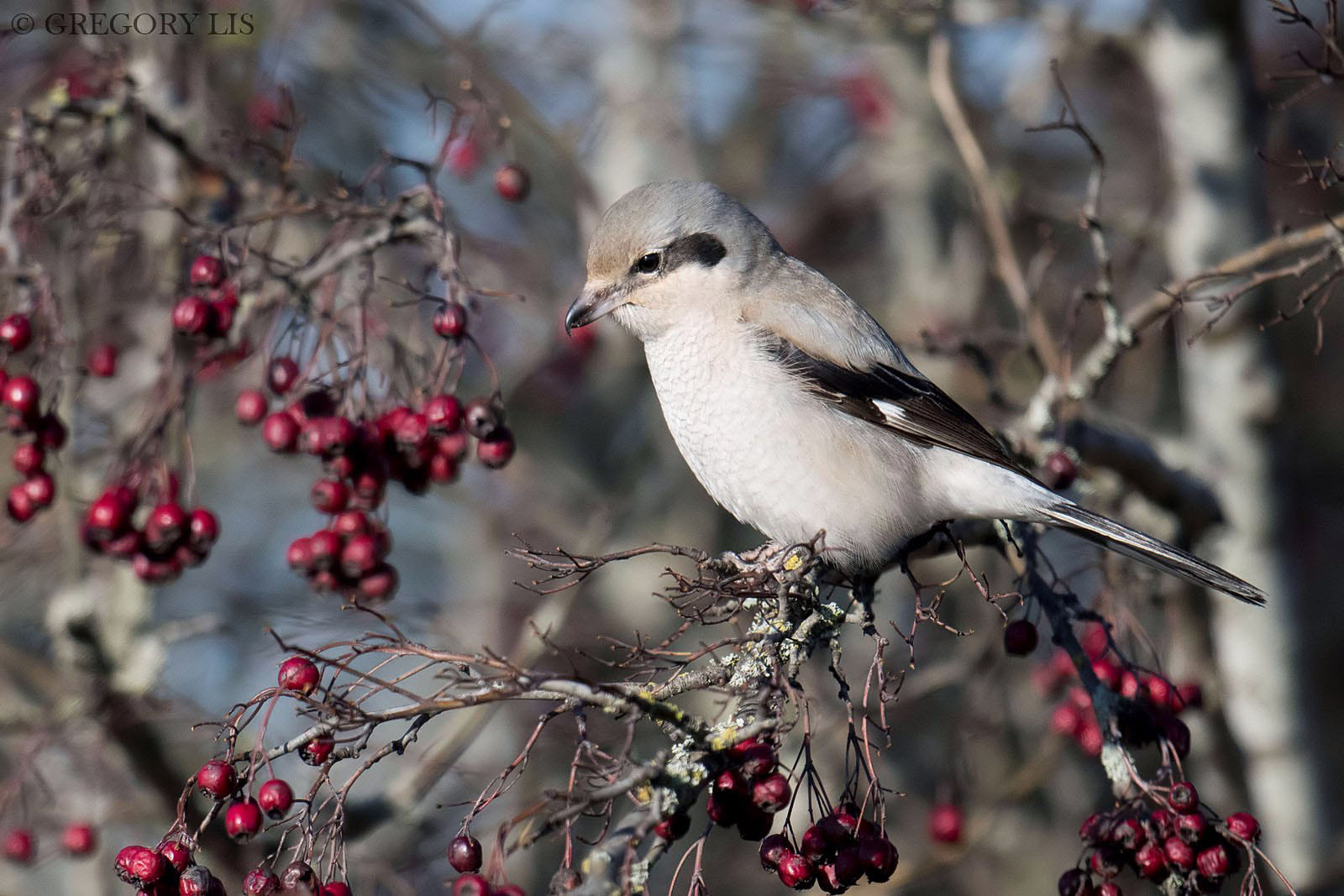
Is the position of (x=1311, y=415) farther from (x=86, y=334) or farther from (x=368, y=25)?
(x=86, y=334)

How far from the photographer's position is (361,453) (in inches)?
114

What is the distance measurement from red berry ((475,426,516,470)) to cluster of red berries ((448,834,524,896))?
1.12 meters

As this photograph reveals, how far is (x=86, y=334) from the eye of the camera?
12.5 feet

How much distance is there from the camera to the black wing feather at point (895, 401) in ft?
10.9

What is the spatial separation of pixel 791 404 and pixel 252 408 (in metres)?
1.44

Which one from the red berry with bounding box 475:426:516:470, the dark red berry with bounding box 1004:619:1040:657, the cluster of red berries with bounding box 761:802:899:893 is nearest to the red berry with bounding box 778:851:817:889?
the cluster of red berries with bounding box 761:802:899:893

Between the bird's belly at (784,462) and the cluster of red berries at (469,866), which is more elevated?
the cluster of red berries at (469,866)

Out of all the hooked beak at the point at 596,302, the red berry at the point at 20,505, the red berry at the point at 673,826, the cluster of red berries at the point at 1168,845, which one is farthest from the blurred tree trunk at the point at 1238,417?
the red berry at the point at 20,505

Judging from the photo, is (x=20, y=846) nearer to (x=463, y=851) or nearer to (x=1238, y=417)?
(x=463, y=851)

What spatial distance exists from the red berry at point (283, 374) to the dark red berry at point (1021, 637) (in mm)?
1917

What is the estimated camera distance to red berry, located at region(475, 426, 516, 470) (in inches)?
114

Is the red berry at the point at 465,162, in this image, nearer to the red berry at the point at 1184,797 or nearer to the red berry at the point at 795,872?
the red berry at the point at 795,872

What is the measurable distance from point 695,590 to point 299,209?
134 centimetres

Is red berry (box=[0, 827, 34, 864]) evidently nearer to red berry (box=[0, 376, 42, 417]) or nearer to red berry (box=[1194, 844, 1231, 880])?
red berry (box=[0, 376, 42, 417])
